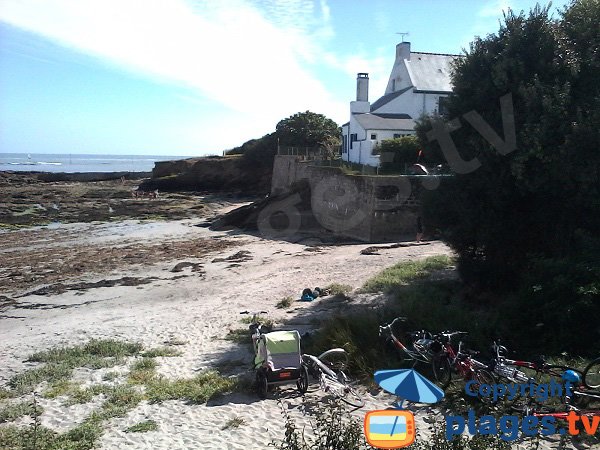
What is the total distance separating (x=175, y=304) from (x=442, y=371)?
10988 mm

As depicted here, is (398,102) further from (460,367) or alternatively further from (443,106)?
(460,367)

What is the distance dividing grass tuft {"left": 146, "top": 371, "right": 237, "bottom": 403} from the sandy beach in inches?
7.9

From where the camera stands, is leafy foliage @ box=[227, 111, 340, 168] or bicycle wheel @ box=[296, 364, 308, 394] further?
leafy foliage @ box=[227, 111, 340, 168]

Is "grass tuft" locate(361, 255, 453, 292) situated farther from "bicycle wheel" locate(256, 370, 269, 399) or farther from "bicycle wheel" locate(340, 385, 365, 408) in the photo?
"bicycle wheel" locate(256, 370, 269, 399)

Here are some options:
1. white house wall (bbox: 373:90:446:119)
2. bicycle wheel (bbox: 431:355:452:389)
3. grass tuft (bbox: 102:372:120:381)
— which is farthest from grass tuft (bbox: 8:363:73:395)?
white house wall (bbox: 373:90:446:119)

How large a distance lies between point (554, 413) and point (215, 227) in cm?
3041

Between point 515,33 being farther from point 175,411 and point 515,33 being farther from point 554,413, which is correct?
point 175,411

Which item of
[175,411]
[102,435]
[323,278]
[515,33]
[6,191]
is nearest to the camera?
[102,435]

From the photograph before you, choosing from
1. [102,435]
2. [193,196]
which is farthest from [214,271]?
[193,196]

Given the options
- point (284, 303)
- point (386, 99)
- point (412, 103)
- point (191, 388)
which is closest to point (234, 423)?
point (191, 388)

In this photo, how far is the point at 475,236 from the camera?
41.3ft

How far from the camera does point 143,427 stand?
7652 mm

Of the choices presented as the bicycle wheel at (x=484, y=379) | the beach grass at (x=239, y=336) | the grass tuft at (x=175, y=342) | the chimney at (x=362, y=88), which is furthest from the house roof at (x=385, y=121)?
the bicycle wheel at (x=484, y=379)

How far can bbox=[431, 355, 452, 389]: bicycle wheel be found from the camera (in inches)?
305
